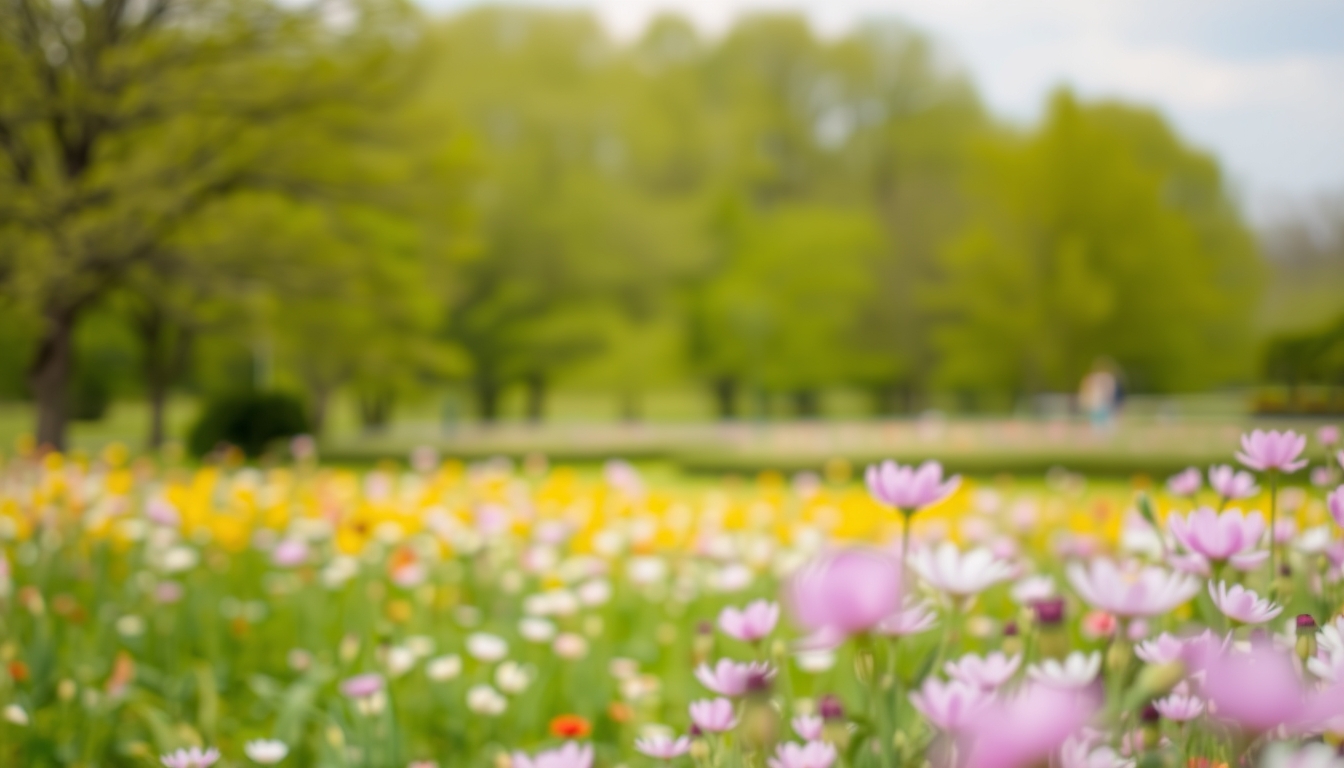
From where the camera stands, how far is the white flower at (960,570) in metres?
1.01

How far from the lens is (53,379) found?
983 cm

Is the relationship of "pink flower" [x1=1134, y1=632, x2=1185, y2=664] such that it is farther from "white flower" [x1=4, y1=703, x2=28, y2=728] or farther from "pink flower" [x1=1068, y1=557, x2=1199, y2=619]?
"white flower" [x1=4, y1=703, x2=28, y2=728]

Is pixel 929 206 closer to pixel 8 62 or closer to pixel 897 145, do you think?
pixel 897 145

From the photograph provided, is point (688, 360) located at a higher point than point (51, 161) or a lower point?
lower

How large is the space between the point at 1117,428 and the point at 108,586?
1228 centimetres

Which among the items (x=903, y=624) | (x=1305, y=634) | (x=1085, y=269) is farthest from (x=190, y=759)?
(x=1085, y=269)

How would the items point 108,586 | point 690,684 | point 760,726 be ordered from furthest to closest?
point 108,586 < point 690,684 < point 760,726

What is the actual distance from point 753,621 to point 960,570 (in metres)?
0.24

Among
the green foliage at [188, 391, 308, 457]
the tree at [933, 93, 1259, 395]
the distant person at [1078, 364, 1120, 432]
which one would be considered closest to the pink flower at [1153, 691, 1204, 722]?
the distant person at [1078, 364, 1120, 432]

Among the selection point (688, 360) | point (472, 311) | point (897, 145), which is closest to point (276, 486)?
point (472, 311)

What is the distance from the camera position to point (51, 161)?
9672 millimetres

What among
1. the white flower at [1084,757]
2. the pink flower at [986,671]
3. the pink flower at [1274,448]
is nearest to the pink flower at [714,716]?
the pink flower at [986,671]

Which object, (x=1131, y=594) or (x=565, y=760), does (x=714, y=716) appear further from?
(x=1131, y=594)

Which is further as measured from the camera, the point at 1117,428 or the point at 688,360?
the point at 688,360
